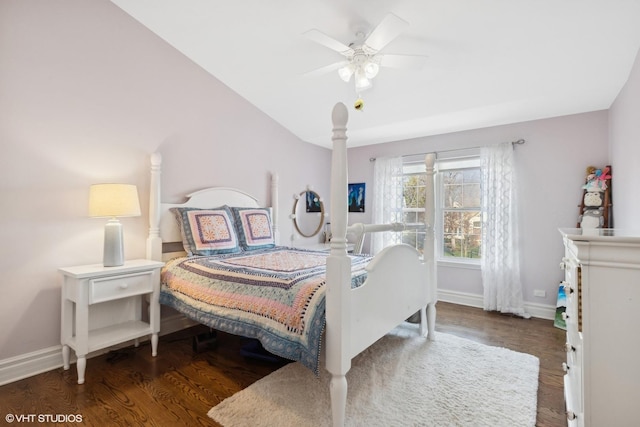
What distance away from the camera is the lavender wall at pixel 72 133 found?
6.79ft

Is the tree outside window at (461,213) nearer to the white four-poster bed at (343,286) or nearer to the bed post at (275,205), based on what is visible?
the white four-poster bed at (343,286)

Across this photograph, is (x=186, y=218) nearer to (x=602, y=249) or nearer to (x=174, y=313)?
(x=174, y=313)

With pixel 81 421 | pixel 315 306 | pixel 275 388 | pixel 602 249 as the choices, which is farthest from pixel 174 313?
pixel 602 249

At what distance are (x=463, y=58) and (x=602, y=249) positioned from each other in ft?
6.60

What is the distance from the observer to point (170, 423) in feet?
5.28

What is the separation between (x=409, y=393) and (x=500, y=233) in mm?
2383

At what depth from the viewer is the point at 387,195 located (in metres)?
4.42

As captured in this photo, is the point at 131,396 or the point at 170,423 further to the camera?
the point at 131,396

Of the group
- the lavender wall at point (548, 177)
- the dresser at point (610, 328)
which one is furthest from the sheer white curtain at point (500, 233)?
the dresser at point (610, 328)

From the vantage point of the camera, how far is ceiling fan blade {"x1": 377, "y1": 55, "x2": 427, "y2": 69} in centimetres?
213

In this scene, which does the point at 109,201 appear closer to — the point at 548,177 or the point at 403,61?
the point at 403,61

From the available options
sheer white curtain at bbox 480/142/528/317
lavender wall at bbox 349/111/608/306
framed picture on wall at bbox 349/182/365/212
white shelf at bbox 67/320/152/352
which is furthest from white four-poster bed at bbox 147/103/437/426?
framed picture on wall at bbox 349/182/365/212

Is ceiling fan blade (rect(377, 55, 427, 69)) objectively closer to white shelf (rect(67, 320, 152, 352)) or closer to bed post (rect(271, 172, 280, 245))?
bed post (rect(271, 172, 280, 245))

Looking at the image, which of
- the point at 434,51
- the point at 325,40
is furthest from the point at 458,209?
the point at 325,40
